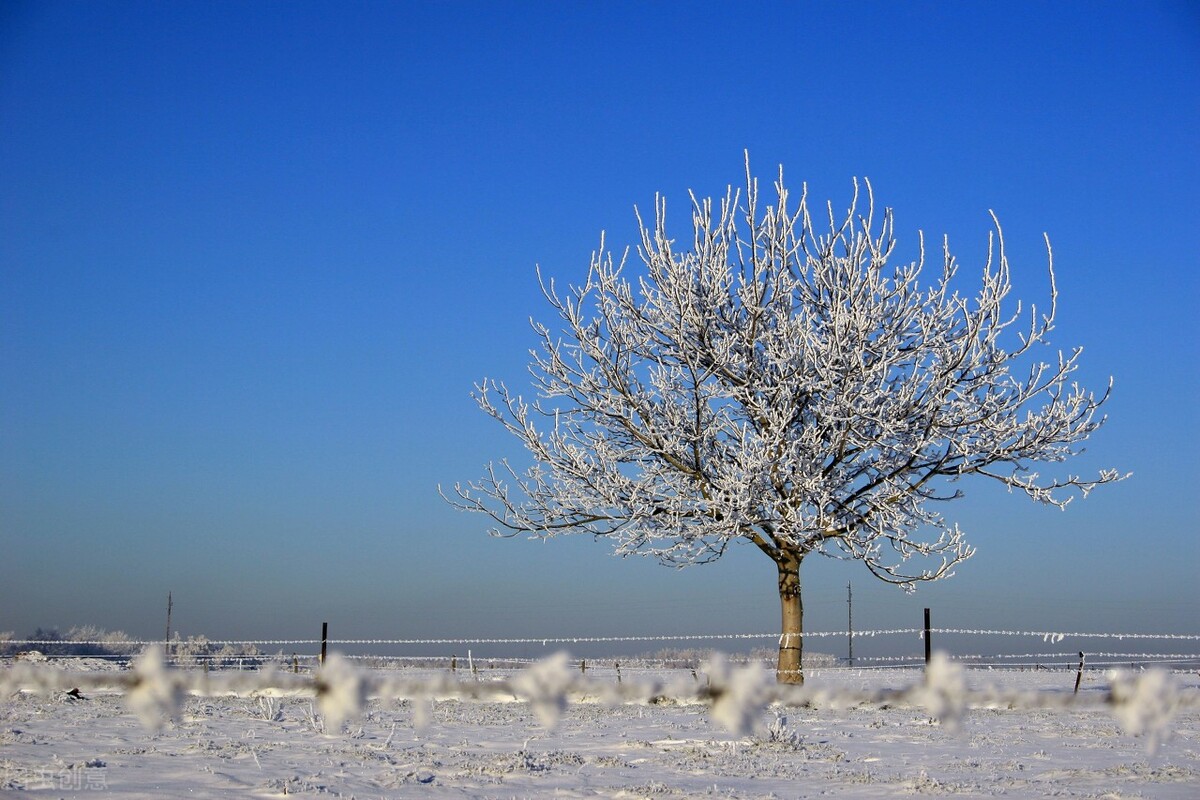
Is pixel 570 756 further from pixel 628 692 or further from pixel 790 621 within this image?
pixel 790 621

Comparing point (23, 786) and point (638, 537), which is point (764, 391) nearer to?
point (638, 537)

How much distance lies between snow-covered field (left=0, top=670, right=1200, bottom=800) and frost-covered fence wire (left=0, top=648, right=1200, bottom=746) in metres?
0.27

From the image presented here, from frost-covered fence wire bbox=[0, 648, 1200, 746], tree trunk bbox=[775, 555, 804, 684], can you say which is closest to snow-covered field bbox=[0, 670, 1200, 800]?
frost-covered fence wire bbox=[0, 648, 1200, 746]

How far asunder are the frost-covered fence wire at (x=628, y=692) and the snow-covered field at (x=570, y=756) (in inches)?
10.6

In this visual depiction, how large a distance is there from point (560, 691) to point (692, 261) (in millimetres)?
8349

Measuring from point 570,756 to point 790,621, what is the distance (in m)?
7.99

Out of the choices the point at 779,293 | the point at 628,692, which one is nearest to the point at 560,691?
the point at 628,692

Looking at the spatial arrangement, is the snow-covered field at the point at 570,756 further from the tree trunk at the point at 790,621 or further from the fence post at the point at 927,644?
the fence post at the point at 927,644

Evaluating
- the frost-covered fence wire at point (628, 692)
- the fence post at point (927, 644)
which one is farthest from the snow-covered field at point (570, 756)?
the fence post at point (927, 644)

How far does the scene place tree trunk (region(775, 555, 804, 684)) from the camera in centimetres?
1600

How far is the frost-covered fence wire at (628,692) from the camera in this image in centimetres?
941

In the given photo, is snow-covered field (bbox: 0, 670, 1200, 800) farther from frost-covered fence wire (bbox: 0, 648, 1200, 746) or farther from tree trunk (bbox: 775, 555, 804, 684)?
tree trunk (bbox: 775, 555, 804, 684)

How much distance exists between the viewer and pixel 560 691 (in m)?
10.2

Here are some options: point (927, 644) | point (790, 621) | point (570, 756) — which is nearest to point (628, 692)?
point (790, 621)
